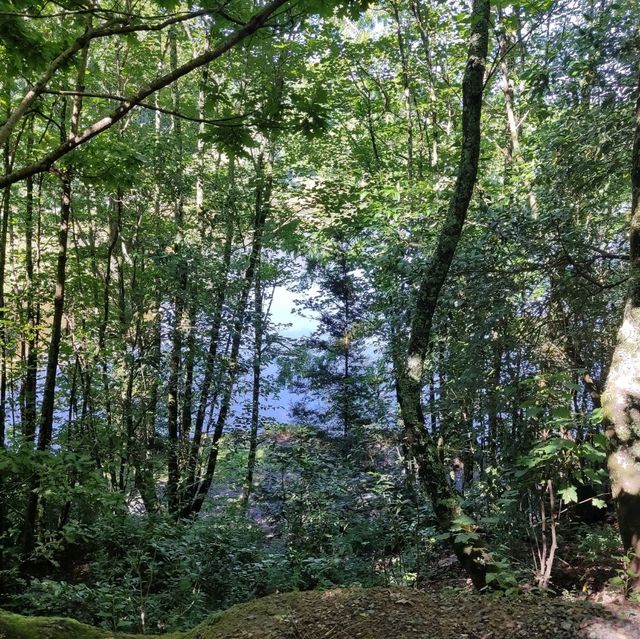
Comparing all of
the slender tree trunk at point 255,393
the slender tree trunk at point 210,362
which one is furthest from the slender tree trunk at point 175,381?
the slender tree trunk at point 255,393

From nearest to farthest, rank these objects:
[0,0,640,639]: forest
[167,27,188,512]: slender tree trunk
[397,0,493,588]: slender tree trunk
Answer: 1. [0,0,640,639]: forest
2. [397,0,493,588]: slender tree trunk
3. [167,27,188,512]: slender tree trunk

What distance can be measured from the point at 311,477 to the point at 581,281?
5114 millimetres

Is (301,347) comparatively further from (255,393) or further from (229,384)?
(229,384)

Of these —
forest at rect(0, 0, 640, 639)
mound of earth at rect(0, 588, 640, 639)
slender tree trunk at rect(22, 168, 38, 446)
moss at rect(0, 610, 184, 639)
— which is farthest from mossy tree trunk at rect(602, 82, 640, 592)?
slender tree trunk at rect(22, 168, 38, 446)

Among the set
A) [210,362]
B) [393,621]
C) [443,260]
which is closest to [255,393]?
[210,362]

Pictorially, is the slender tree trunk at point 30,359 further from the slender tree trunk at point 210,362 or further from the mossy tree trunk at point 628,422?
the mossy tree trunk at point 628,422

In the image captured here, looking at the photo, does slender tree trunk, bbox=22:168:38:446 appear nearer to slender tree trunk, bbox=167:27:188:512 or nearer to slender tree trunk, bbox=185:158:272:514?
slender tree trunk, bbox=167:27:188:512

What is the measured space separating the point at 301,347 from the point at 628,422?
862 cm

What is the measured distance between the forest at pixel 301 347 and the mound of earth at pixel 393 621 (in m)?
0.02

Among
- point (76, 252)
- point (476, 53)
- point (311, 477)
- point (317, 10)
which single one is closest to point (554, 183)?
point (476, 53)

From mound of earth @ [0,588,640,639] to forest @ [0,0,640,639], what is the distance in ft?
0.06

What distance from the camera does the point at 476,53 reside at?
488 centimetres

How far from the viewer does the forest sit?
345 cm

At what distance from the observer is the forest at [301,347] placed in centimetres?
345
